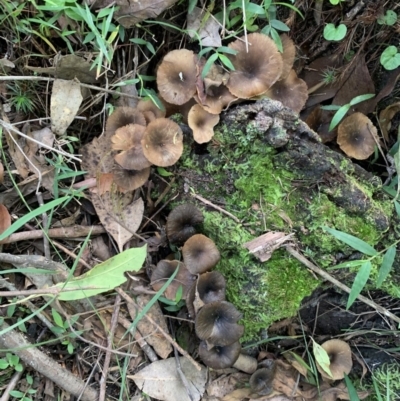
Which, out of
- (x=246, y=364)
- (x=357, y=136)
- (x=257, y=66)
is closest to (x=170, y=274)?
(x=246, y=364)

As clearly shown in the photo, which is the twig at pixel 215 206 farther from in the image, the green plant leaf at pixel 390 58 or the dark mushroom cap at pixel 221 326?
the green plant leaf at pixel 390 58

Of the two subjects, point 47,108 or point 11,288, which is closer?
point 11,288

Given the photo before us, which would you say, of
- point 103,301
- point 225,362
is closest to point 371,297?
point 225,362

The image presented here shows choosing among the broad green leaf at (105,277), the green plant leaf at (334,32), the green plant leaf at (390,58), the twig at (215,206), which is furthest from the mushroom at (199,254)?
the green plant leaf at (390,58)

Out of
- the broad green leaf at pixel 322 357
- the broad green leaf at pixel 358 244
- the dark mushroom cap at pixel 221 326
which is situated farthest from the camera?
the broad green leaf at pixel 322 357

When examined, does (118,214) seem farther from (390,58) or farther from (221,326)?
(390,58)

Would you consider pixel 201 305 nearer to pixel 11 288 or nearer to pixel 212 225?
pixel 212 225

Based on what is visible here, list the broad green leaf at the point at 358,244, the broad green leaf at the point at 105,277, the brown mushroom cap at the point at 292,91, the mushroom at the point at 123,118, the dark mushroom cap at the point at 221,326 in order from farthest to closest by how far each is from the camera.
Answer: the brown mushroom cap at the point at 292,91 → the mushroom at the point at 123,118 → the dark mushroom cap at the point at 221,326 → the broad green leaf at the point at 105,277 → the broad green leaf at the point at 358,244
